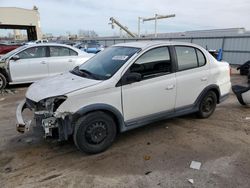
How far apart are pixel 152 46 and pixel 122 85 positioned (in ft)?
3.30

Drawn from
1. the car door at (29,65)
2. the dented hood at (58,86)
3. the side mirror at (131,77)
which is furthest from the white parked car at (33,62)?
the side mirror at (131,77)

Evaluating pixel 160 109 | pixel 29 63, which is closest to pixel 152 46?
pixel 160 109

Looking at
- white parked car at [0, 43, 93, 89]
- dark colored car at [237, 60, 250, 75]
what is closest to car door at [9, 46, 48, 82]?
white parked car at [0, 43, 93, 89]

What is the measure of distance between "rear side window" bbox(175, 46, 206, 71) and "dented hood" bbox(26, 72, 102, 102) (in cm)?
176

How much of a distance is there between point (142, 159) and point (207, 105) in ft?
7.72

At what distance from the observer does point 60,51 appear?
8.77 m

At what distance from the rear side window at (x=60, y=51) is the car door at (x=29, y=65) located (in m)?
0.29

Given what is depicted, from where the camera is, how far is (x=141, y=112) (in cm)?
396

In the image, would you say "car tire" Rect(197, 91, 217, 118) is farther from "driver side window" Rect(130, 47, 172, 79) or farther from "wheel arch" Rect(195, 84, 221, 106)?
"driver side window" Rect(130, 47, 172, 79)

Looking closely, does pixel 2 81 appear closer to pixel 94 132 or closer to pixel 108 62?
pixel 108 62

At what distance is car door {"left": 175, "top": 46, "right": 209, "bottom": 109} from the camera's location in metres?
4.41

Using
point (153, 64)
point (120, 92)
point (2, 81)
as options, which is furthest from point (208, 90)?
point (2, 81)

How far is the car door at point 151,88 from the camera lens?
3787 millimetres

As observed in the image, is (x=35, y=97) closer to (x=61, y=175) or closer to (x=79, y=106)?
(x=79, y=106)
